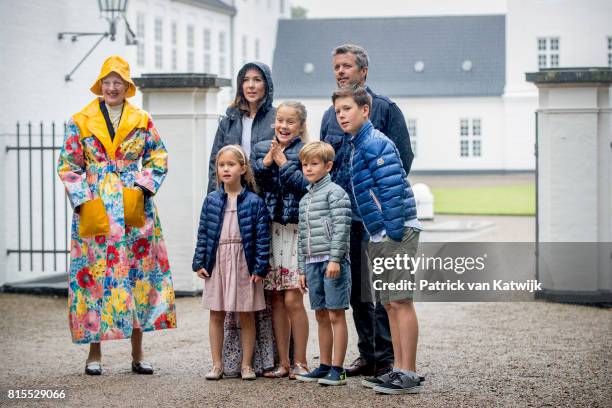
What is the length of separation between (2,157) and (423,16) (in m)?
50.3

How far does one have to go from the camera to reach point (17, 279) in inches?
480

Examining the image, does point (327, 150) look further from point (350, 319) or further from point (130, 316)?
point (350, 319)

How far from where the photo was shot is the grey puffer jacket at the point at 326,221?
6434 mm

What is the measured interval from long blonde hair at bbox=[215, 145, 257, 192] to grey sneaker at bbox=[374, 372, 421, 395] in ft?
4.50

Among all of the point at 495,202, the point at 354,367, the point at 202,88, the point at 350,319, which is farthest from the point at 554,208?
the point at 495,202

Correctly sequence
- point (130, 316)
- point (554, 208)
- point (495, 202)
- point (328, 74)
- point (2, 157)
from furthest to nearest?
1. point (328, 74)
2. point (495, 202)
3. point (2, 157)
4. point (554, 208)
5. point (130, 316)

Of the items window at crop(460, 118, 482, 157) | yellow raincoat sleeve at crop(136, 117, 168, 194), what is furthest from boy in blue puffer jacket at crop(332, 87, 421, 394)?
window at crop(460, 118, 482, 157)

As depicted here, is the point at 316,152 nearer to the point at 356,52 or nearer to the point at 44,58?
the point at 356,52

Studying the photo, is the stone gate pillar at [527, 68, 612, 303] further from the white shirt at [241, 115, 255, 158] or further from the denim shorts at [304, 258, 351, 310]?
the denim shorts at [304, 258, 351, 310]

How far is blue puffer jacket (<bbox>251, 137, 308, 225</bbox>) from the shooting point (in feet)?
22.0

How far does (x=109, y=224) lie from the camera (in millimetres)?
7008

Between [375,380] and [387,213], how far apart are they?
951 mm

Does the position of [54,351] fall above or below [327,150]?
below

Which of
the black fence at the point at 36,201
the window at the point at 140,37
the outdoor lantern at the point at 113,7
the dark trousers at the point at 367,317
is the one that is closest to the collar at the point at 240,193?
the dark trousers at the point at 367,317
